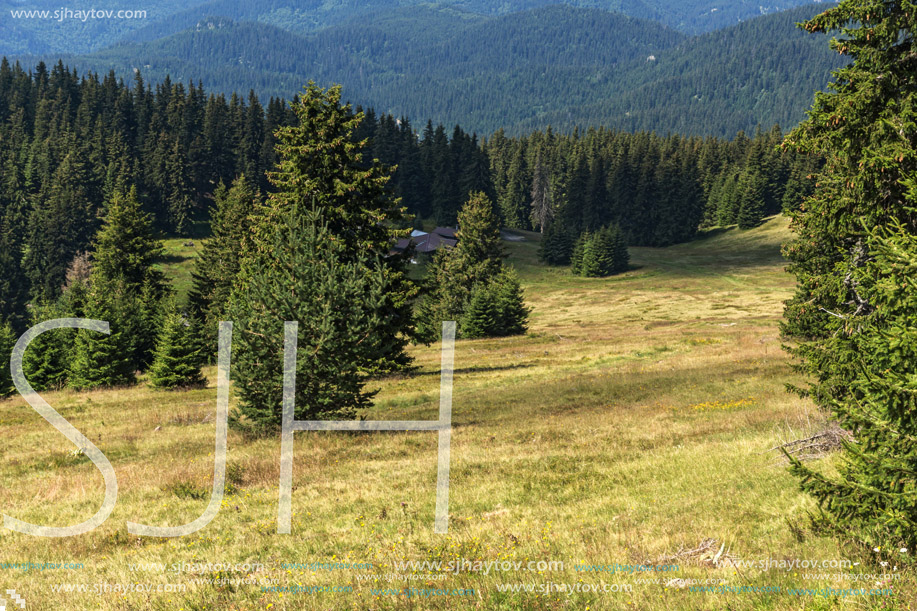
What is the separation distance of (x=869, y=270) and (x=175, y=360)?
36.4m

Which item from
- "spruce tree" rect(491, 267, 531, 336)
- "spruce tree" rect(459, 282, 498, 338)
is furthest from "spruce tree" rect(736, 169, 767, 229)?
"spruce tree" rect(459, 282, 498, 338)

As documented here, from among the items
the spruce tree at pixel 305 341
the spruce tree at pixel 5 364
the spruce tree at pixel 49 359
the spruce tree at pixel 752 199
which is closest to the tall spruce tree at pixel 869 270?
the spruce tree at pixel 305 341

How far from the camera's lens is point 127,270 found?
6475 centimetres

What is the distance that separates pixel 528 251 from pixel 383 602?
125 metres

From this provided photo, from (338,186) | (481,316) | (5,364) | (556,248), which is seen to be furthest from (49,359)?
(556,248)

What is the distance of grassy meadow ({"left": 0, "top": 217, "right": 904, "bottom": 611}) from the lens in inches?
326

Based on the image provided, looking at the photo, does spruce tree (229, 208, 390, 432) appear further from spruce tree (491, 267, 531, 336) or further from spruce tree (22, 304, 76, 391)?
spruce tree (491, 267, 531, 336)

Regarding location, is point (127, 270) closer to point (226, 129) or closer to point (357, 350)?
point (357, 350)

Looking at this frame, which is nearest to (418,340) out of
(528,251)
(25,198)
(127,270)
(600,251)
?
(127,270)

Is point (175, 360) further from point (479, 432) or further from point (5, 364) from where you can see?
point (479, 432)

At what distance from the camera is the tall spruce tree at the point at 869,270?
6.64 metres

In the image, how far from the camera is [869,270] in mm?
7281

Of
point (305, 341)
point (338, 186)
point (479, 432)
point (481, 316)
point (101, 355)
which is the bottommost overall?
point (481, 316)

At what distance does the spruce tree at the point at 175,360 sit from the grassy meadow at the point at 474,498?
4.47 meters
